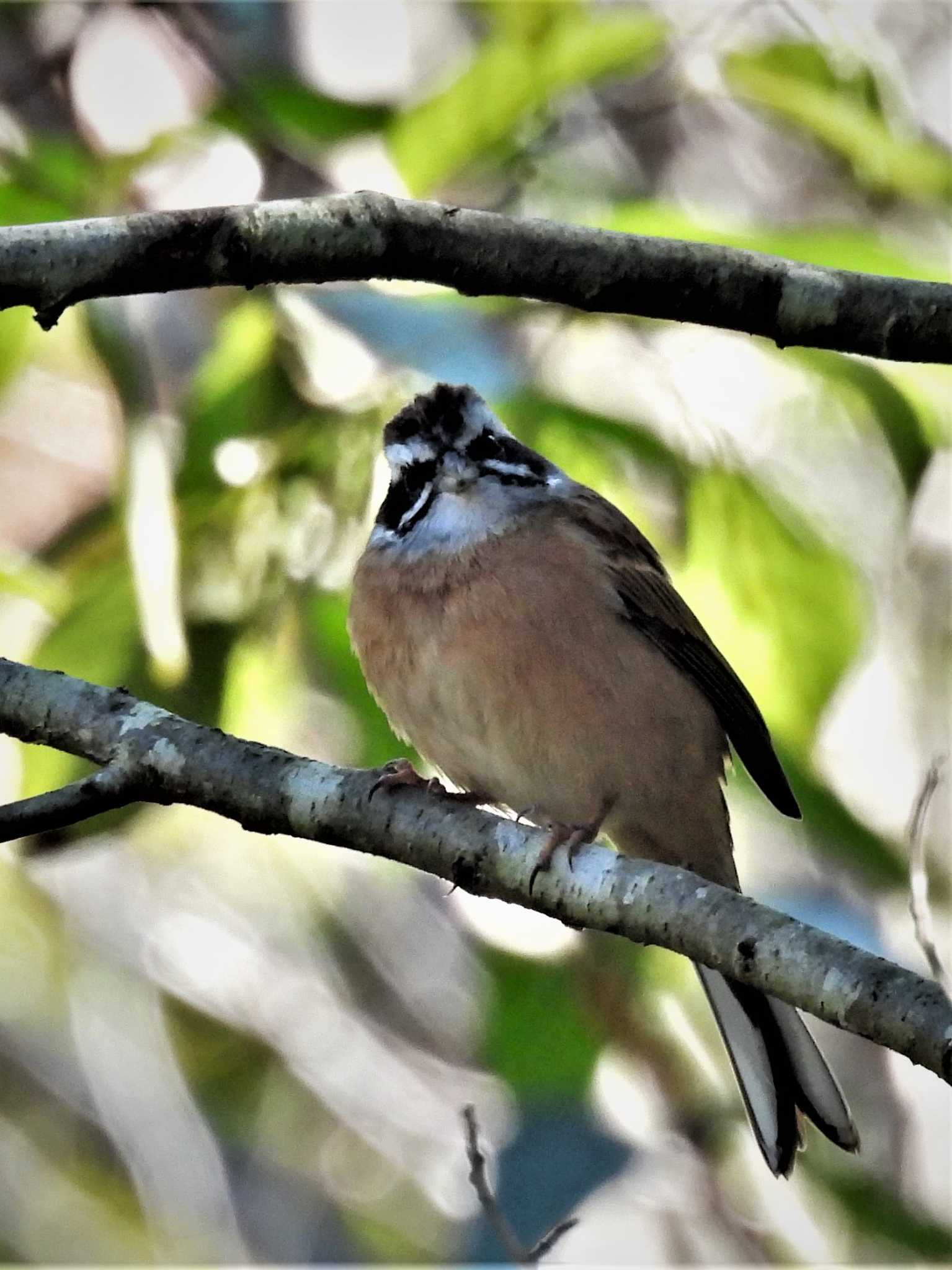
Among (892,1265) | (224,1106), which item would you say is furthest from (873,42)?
(224,1106)

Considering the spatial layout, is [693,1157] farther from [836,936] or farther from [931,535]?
[836,936]

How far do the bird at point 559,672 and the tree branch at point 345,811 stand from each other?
2.54 feet

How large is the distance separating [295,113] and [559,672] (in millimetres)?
1625

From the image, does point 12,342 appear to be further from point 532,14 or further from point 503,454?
point 532,14

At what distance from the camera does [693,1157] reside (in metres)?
6.02

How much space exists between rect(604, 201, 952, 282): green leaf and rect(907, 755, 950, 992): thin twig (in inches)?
43.6

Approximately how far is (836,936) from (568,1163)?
2.71 m

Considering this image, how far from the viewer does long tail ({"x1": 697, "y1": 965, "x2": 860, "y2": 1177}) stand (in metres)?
3.90

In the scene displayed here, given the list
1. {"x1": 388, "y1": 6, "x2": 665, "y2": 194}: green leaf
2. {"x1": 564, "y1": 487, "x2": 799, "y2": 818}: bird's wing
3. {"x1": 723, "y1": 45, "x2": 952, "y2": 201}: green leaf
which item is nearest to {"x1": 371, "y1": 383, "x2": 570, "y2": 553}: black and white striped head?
{"x1": 564, "y1": 487, "x2": 799, "y2": 818}: bird's wing

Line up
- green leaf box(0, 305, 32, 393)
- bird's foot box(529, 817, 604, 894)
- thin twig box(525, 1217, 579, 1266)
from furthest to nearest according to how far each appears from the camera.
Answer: green leaf box(0, 305, 32, 393) → thin twig box(525, 1217, 579, 1266) → bird's foot box(529, 817, 604, 894)

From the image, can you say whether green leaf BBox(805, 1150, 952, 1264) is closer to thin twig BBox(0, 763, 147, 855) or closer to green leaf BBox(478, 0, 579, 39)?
thin twig BBox(0, 763, 147, 855)

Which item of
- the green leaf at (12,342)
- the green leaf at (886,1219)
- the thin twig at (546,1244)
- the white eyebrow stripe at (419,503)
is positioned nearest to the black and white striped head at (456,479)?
the white eyebrow stripe at (419,503)

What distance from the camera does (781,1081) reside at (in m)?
4.00

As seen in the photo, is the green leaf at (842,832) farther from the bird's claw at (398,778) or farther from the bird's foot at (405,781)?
the bird's claw at (398,778)
